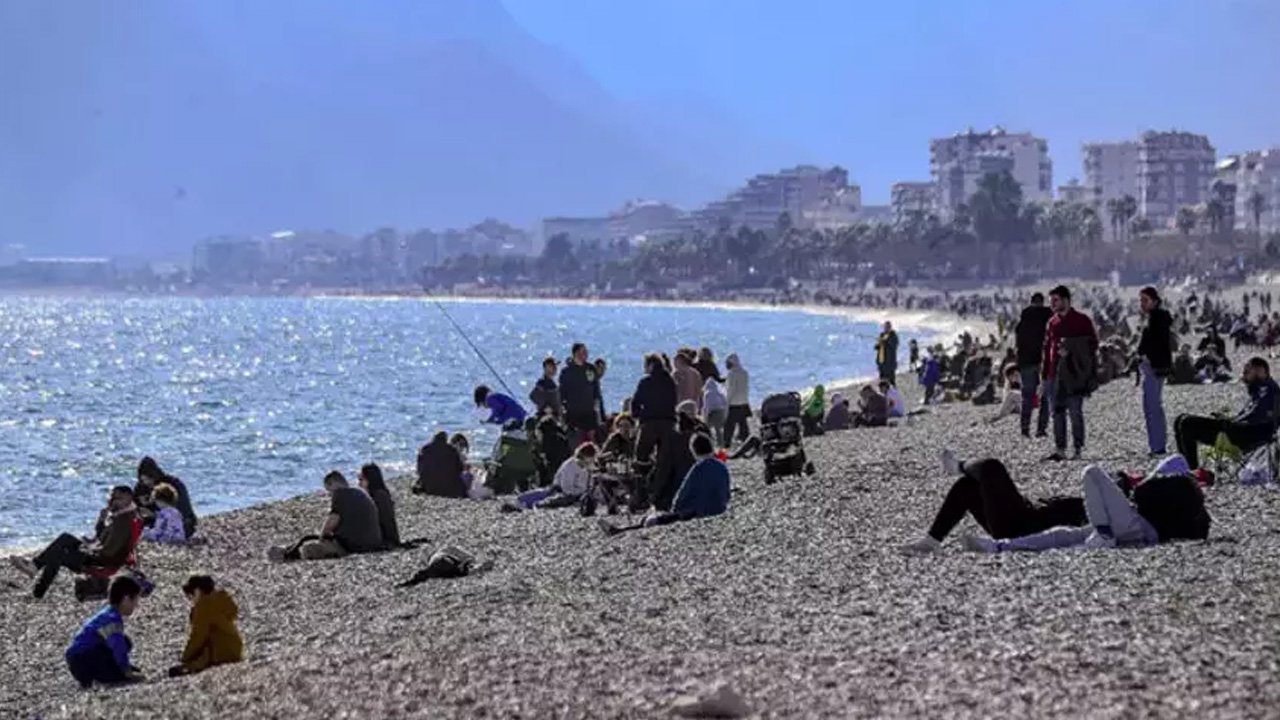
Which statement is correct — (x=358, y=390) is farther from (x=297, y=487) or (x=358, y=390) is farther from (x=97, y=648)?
(x=97, y=648)

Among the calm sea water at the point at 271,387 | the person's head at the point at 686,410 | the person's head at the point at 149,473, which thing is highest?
the person's head at the point at 686,410

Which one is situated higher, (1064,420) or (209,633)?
(1064,420)

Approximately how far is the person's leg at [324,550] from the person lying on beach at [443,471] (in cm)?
536

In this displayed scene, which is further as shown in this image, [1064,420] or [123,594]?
[1064,420]

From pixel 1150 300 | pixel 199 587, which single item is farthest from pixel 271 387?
pixel 199 587

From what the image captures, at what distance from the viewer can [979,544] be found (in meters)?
12.1

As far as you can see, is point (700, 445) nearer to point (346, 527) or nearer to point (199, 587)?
point (346, 527)

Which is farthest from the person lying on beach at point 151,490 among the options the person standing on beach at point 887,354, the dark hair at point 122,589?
the person standing on beach at point 887,354

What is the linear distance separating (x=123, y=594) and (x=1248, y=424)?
7.90 metres

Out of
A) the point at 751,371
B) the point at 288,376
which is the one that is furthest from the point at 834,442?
the point at 288,376

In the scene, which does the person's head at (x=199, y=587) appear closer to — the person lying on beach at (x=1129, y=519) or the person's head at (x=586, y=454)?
the person lying on beach at (x=1129, y=519)

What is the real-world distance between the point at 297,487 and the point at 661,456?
53.5ft

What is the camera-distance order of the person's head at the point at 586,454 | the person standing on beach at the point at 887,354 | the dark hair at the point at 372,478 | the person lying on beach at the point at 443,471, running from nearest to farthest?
1. the dark hair at the point at 372,478
2. the person's head at the point at 586,454
3. the person lying on beach at the point at 443,471
4. the person standing on beach at the point at 887,354

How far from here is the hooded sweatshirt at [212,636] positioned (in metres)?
11.5
